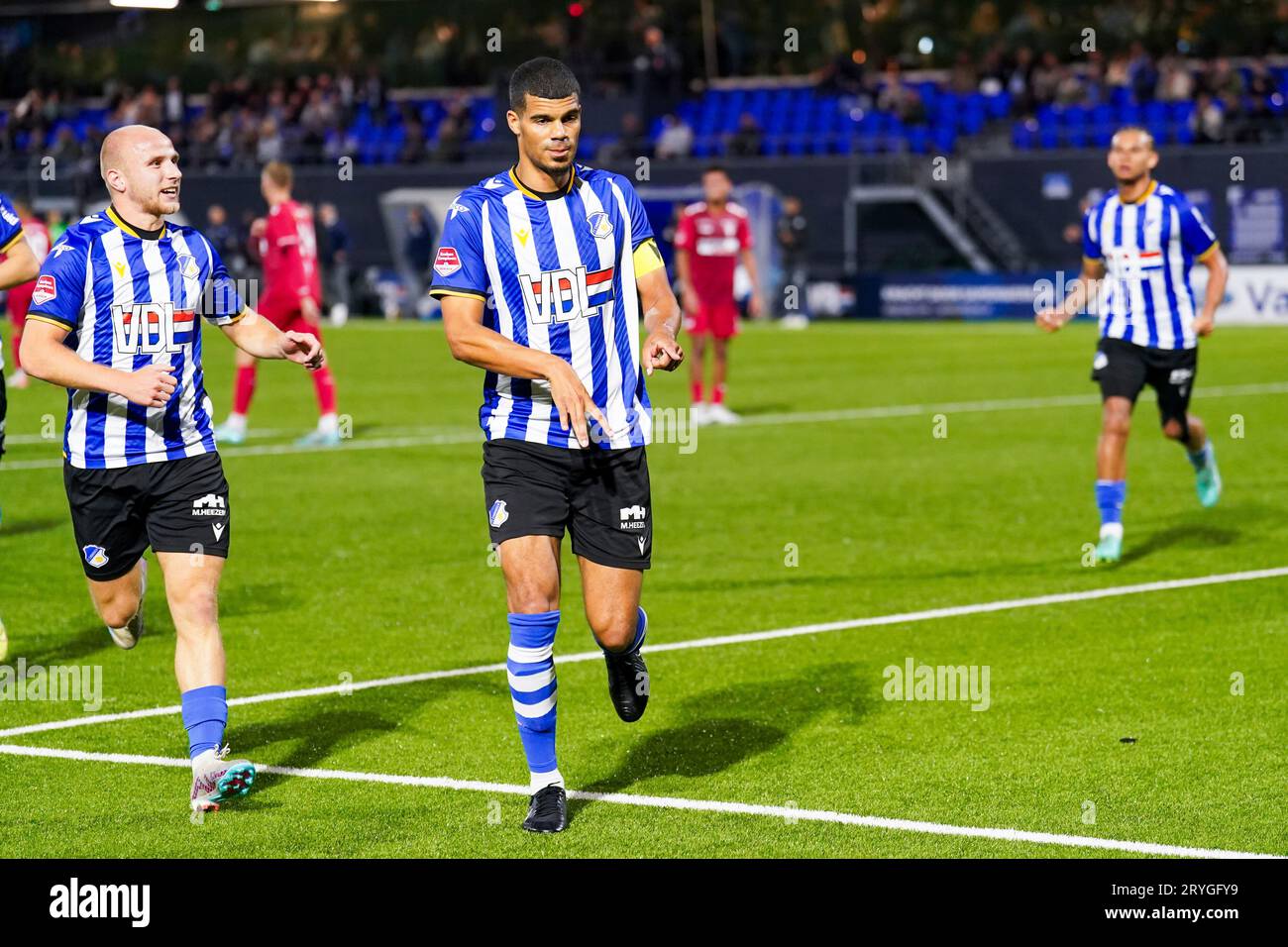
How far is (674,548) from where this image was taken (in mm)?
10969

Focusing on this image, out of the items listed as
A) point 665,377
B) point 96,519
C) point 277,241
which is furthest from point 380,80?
point 96,519

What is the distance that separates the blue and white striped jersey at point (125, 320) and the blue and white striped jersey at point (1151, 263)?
19.7ft

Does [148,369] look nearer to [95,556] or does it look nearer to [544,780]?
[95,556]

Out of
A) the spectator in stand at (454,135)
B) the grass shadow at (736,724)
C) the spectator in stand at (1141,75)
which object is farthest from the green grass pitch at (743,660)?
the spectator in stand at (454,135)

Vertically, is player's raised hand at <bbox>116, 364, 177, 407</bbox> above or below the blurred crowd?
below

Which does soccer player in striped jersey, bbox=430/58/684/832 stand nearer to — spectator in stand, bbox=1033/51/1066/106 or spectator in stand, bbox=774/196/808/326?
spectator in stand, bbox=774/196/808/326

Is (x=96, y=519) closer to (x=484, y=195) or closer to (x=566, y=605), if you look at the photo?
(x=484, y=195)

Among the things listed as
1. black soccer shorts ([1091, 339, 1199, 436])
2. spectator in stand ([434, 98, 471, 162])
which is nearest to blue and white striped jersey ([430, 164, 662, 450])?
black soccer shorts ([1091, 339, 1199, 436])

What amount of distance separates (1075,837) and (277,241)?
11.7 metres

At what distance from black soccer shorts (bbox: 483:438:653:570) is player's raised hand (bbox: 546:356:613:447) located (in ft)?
0.88

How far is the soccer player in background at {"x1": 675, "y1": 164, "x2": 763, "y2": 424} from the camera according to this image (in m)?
18.0

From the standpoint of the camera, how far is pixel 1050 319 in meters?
10.3

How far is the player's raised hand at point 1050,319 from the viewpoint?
33.5 ft
